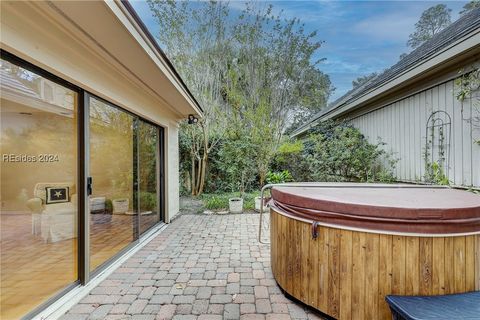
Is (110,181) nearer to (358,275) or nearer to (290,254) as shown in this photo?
(290,254)

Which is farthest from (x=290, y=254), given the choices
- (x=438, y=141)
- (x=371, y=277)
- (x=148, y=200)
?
(x=438, y=141)

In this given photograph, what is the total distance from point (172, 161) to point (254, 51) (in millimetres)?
4892

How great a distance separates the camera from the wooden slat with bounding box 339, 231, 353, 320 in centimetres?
221

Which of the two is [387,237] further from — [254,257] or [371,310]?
[254,257]

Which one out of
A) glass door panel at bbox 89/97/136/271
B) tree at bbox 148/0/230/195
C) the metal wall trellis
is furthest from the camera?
tree at bbox 148/0/230/195

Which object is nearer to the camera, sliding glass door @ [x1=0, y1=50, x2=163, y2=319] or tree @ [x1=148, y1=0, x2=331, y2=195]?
sliding glass door @ [x1=0, y1=50, x2=163, y2=319]

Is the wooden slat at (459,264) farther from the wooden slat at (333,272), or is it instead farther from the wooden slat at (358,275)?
the wooden slat at (333,272)

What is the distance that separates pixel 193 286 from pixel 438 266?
8.16ft

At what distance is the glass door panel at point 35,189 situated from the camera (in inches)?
87.3

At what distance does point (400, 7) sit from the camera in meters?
8.27

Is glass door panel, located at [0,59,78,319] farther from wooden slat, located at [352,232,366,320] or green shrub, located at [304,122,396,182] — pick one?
green shrub, located at [304,122,396,182]

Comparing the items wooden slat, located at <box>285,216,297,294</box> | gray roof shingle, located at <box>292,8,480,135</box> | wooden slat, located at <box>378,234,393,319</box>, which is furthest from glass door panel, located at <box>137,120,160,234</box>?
gray roof shingle, located at <box>292,8,480,135</box>

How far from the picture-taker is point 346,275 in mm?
2225

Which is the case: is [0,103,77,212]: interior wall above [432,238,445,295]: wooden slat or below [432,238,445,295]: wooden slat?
above
